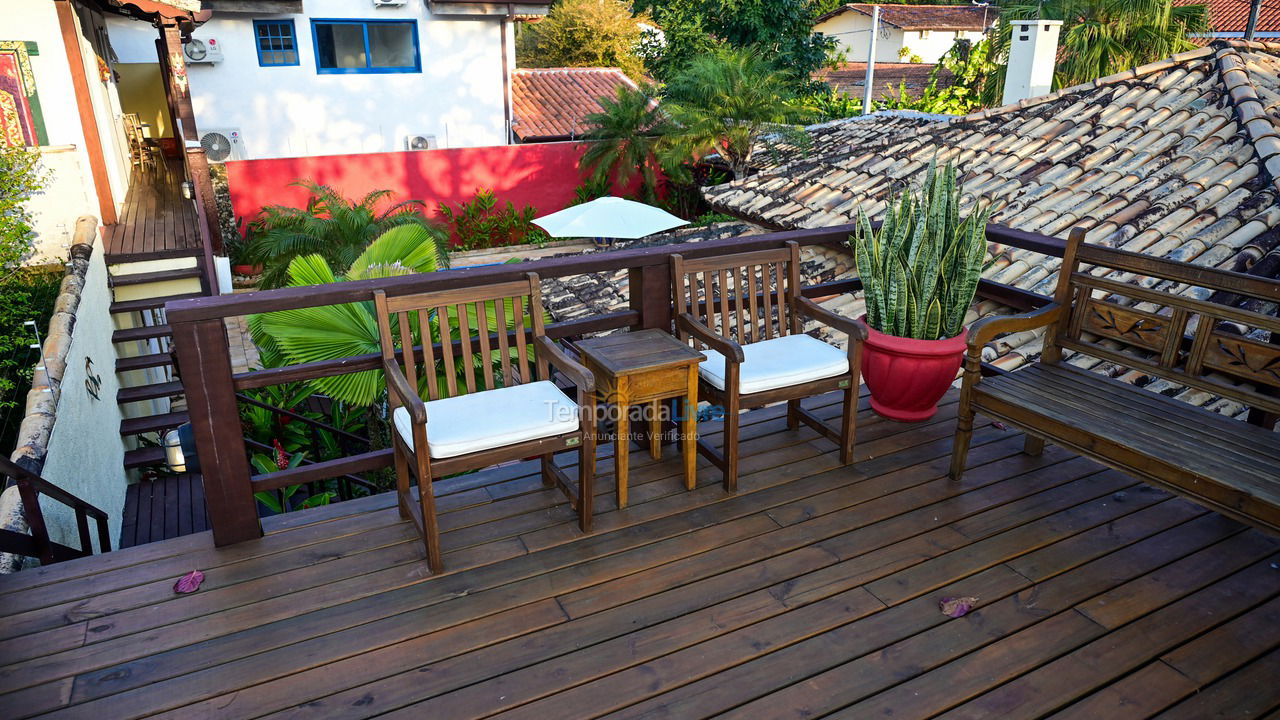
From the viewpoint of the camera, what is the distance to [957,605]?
8.38 ft

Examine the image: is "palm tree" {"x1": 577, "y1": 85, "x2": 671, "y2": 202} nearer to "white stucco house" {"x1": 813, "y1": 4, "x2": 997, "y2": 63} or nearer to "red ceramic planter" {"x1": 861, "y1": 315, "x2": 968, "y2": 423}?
"red ceramic planter" {"x1": 861, "y1": 315, "x2": 968, "y2": 423}

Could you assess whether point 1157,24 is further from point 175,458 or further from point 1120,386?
point 175,458

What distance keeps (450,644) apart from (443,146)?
47.8 feet

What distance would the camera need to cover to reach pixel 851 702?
2.19 metres

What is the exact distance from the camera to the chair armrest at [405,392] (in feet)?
8.27

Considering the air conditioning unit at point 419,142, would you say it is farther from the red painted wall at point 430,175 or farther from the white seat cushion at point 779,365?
the white seat cushion at point 779,365

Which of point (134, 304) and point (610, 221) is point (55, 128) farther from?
point (610, 221)

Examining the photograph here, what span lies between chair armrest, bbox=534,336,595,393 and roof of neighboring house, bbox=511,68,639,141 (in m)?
13.8

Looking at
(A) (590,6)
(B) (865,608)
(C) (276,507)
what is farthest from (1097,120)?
(A) (590,6)

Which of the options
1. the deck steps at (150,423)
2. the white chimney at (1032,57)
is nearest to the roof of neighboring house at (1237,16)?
the white chimney at (1032,57)

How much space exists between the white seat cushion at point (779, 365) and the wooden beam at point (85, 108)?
305 inches

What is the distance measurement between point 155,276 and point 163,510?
2632 mm

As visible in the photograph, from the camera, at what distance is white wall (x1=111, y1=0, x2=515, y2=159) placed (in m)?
14.0

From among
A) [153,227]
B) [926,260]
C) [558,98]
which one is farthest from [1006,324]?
[558,98]
